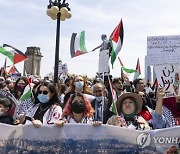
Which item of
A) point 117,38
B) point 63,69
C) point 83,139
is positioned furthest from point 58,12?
point 83,139

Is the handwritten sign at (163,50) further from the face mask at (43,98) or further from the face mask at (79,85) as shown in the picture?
the face mask at (43,98)

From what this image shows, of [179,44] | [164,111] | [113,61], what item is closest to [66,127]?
[164,111]

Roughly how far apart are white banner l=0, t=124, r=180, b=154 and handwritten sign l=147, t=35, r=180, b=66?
421 centimetres

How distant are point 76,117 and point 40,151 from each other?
659mm

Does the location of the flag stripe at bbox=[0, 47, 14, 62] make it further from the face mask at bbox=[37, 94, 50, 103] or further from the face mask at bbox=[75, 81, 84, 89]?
the face mask at bbox=[37, 94, 50, 103]

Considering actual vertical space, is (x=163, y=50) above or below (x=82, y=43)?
below

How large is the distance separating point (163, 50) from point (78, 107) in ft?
16.1

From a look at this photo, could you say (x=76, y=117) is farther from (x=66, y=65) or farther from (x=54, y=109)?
(x=66, y=65)

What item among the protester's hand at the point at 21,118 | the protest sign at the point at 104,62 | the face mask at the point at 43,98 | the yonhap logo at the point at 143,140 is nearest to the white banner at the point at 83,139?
the yonhap logo at the point at 143,140

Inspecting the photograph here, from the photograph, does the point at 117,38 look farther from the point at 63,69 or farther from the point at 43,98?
the point at 63,69

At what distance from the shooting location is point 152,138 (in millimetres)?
4262

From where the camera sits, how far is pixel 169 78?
6.12m

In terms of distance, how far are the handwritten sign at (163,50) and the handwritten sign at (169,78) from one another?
200cm

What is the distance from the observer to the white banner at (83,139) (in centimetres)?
426
